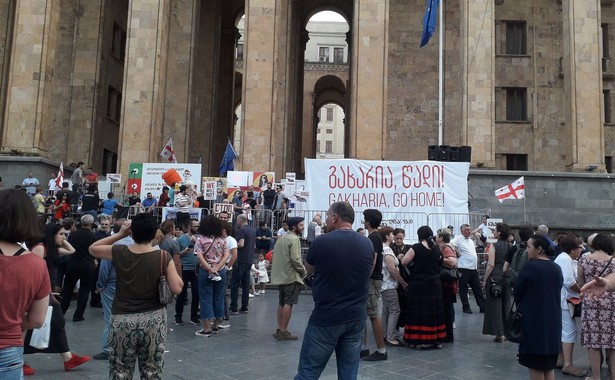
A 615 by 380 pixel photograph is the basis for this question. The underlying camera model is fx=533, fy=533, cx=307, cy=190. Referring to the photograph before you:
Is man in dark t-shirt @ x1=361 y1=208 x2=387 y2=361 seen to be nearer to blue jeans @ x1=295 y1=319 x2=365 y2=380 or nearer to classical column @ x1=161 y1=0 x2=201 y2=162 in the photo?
blue jeans @ x1=295 y1=319 x2=365 y2=380

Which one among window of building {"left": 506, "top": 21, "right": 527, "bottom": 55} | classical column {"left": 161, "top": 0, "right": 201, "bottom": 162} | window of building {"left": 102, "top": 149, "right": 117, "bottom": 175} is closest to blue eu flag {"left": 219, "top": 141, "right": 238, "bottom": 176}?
classical column {"left": 161, "top": 0, "right": 201, "bottom": 162}

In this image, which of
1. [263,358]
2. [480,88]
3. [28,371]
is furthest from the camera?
[480,88]

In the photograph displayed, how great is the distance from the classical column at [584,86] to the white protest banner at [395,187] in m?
8.18

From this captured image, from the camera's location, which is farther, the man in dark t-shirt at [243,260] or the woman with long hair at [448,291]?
the man in dark t-shirt at [243,260]

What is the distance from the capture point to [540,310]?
5.83 m

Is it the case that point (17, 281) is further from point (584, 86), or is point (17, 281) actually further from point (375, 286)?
point (584, 86)

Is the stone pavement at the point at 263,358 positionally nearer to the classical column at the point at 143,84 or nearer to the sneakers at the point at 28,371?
the sneakers at the point at 28,371

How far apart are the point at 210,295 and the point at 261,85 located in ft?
48.5

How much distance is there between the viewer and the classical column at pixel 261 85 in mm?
22531

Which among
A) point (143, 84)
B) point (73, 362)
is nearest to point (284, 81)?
point (143, 84)

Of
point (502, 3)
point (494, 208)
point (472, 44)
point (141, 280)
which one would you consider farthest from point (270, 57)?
point (141, 280)

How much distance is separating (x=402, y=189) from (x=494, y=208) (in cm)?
692

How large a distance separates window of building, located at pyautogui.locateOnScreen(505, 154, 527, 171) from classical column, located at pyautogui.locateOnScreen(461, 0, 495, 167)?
6305 mm

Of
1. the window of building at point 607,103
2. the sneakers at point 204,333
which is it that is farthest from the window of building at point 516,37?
the sneakers at point 204,333
